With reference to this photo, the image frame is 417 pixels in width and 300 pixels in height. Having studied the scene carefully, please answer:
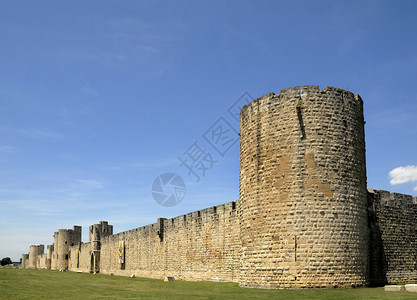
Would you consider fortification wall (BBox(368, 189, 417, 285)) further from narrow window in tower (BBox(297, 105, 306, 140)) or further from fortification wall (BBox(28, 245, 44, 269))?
fortification wall (BBox(28, 245, 44, 269))

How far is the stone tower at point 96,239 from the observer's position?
49031mm

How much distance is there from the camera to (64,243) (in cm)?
6956

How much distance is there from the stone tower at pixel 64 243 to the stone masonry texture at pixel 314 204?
58.0 metres

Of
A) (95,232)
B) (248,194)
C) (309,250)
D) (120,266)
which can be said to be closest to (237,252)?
(248,194)

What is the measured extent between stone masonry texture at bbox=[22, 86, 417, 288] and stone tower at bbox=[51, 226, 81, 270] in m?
58.0

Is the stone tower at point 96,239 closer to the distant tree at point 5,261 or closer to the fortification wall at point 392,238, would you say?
the fortification wall at point 392,238

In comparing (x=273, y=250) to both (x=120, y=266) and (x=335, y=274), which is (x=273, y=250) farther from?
(x=120, y=266)

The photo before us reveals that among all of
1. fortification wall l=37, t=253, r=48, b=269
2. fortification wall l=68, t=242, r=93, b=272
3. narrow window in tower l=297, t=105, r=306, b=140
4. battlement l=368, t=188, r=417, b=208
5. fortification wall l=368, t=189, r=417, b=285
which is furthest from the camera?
fortification wall l=37, t=253, r=48, b=269

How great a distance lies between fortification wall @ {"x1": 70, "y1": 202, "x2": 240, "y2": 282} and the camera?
21484mm

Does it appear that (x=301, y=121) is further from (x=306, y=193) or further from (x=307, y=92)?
(x=306, y=193)

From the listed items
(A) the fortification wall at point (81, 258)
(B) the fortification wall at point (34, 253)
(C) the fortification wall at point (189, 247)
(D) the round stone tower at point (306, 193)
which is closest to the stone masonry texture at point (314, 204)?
(D) the round stone tower at point (306, 193)

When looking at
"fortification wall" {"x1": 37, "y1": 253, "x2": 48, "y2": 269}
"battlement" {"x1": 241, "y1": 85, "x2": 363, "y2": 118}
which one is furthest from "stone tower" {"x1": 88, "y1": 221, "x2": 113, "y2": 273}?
"battlement" {"x1": 241, "y1": 85, "x2": 363, "y2": 118}

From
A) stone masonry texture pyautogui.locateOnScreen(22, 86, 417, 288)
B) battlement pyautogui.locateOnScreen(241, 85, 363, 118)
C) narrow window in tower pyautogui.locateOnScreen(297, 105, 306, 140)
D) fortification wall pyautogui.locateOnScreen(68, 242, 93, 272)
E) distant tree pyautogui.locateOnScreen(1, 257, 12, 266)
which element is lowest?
distant tree pyautogui.locateOnScreen(1, 257, 12, 266)

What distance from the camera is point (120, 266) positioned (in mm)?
40094
